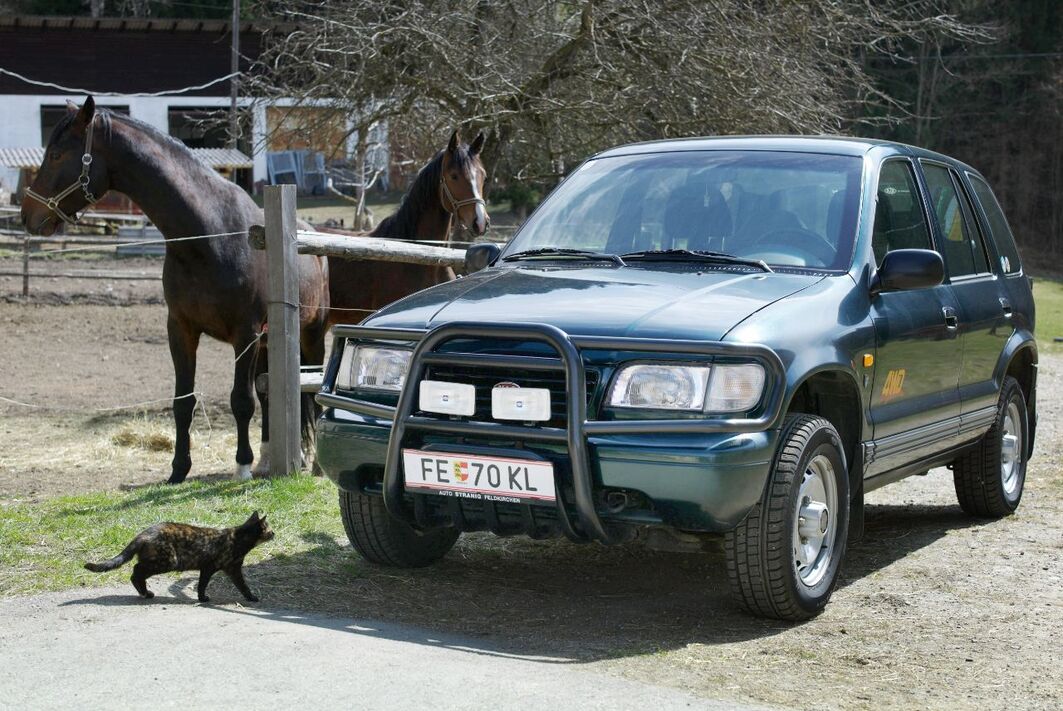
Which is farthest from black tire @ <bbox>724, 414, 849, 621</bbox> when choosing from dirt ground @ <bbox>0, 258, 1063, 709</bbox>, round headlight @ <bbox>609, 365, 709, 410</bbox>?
round headlight @ <bbox>609, 365, 709, 410</bbox>

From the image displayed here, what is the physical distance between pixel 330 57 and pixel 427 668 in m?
10.9

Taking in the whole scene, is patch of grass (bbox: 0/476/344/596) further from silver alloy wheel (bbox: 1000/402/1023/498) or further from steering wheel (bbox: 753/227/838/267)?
silver alloy wheel (bbox: 1000/402/1023/498)

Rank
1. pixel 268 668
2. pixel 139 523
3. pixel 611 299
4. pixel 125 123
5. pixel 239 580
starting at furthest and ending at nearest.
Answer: pixel 125 123, pixel 139 523, pixel 239 580, pixel 611 299, pixel 268 668

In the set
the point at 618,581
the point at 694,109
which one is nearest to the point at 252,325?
the point at 618,581

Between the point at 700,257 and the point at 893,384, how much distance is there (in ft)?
3.40

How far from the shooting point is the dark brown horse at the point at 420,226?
1012 centimetres

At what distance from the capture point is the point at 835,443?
17.3 feet

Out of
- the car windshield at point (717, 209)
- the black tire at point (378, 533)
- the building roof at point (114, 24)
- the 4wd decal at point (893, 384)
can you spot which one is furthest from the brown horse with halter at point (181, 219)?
the building roof at point (114, 24)

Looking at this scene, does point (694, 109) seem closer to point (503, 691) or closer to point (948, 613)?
point (948, 613)

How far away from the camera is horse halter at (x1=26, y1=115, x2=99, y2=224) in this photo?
27.3ft

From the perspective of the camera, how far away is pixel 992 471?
7.29m

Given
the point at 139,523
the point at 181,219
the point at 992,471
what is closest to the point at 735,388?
the point at 992,471

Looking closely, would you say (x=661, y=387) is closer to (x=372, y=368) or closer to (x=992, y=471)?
(x=372, y=368)

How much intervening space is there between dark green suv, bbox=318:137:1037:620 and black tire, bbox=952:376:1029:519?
433 millimetres
